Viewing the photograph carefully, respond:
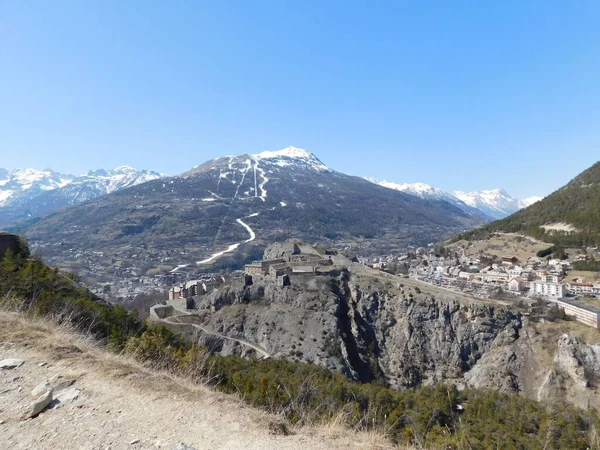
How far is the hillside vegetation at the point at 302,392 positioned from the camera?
7352mm

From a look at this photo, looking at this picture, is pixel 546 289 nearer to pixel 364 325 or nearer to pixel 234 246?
pixel 364 325

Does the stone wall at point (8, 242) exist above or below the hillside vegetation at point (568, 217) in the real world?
below

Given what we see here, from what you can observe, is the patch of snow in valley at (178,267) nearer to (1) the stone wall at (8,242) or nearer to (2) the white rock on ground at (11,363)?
(1) the stone wall at (8,242)

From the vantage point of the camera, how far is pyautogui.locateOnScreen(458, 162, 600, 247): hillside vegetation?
70.9 metres

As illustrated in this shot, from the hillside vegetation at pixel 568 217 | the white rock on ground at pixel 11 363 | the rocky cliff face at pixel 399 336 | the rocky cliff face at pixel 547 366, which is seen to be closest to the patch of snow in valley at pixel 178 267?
the rocky cliff face at pixel 399 336

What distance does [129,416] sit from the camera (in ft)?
15.5

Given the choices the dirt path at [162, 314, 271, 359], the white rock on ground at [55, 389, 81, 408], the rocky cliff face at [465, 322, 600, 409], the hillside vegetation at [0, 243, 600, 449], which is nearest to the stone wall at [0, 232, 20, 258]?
the hillside vegetation at [0, 243, 600, 449]

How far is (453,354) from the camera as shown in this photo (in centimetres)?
4262

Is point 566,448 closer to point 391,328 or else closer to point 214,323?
point 391,328

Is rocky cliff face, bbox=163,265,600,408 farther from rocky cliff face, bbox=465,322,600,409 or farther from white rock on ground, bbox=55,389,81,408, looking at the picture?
white rock on ground, bbox=55,389,81,408

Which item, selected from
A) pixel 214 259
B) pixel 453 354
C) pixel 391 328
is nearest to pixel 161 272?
pixel 214 259

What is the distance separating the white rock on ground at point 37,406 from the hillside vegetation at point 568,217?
82459mm

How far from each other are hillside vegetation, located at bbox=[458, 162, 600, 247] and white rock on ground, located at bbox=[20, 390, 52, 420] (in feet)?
271

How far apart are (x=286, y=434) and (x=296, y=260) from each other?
5331 centimetres
